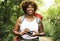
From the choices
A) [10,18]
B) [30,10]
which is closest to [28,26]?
[30,10]

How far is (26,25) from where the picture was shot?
10.1ft

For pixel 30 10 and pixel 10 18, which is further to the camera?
pixel 10 18

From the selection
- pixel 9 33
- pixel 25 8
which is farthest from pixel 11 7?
pixel 25 8

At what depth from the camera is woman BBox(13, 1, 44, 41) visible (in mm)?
3061

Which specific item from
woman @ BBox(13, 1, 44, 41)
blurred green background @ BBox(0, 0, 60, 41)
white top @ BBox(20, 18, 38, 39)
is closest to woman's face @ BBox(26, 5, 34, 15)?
woman @ BBox(13, 1, 44, 41)

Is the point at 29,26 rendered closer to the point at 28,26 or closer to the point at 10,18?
the point at 28,26

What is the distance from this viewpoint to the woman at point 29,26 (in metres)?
3.06

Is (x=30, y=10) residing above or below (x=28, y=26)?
above

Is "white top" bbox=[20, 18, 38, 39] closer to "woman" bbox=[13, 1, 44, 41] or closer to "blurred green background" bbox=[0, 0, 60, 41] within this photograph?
"woman" bbox=[13, 1, 44, 41]

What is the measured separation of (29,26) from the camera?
3084 millimetres

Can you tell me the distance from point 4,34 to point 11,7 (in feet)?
2.87

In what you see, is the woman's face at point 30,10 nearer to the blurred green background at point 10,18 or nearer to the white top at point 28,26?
the white top at point 28,26

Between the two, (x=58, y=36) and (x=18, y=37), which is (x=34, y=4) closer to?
(x=18, y=37)

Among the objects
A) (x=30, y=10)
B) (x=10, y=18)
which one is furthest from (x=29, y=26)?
(x=10, y=18)
